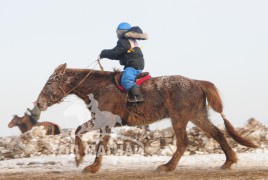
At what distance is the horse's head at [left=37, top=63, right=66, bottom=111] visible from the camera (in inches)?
360

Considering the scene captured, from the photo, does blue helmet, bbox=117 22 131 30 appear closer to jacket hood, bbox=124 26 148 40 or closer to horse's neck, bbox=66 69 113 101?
jacket hood, bbox=124 26 148 40

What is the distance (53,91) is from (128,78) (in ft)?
5.77

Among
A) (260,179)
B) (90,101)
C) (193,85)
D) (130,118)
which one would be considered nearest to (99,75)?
(90,101)

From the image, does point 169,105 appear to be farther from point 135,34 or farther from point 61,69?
point 61,69

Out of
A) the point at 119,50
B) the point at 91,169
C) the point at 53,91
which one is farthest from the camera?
the point at 53,91

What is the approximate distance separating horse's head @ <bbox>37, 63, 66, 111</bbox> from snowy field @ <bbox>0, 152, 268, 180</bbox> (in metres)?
1.48

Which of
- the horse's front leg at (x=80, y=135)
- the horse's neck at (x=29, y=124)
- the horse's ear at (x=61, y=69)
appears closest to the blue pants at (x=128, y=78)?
the horse's front leg at (x=80, y=135)

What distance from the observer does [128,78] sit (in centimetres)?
859

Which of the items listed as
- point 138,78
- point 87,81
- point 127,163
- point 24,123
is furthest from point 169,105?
point 24,123

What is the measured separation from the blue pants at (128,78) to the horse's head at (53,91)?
4.74ft

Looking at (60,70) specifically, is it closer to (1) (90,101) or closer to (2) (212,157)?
(1) (90,101)

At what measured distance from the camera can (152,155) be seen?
1144 centimetres

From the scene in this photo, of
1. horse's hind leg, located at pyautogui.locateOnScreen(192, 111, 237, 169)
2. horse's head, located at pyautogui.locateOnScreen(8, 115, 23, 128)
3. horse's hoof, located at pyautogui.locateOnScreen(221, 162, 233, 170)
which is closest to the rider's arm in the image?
horse's hind leg, located at pyautogui.locateOnScreen(192, 111, 237, 169)

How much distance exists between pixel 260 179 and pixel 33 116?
665 inches
